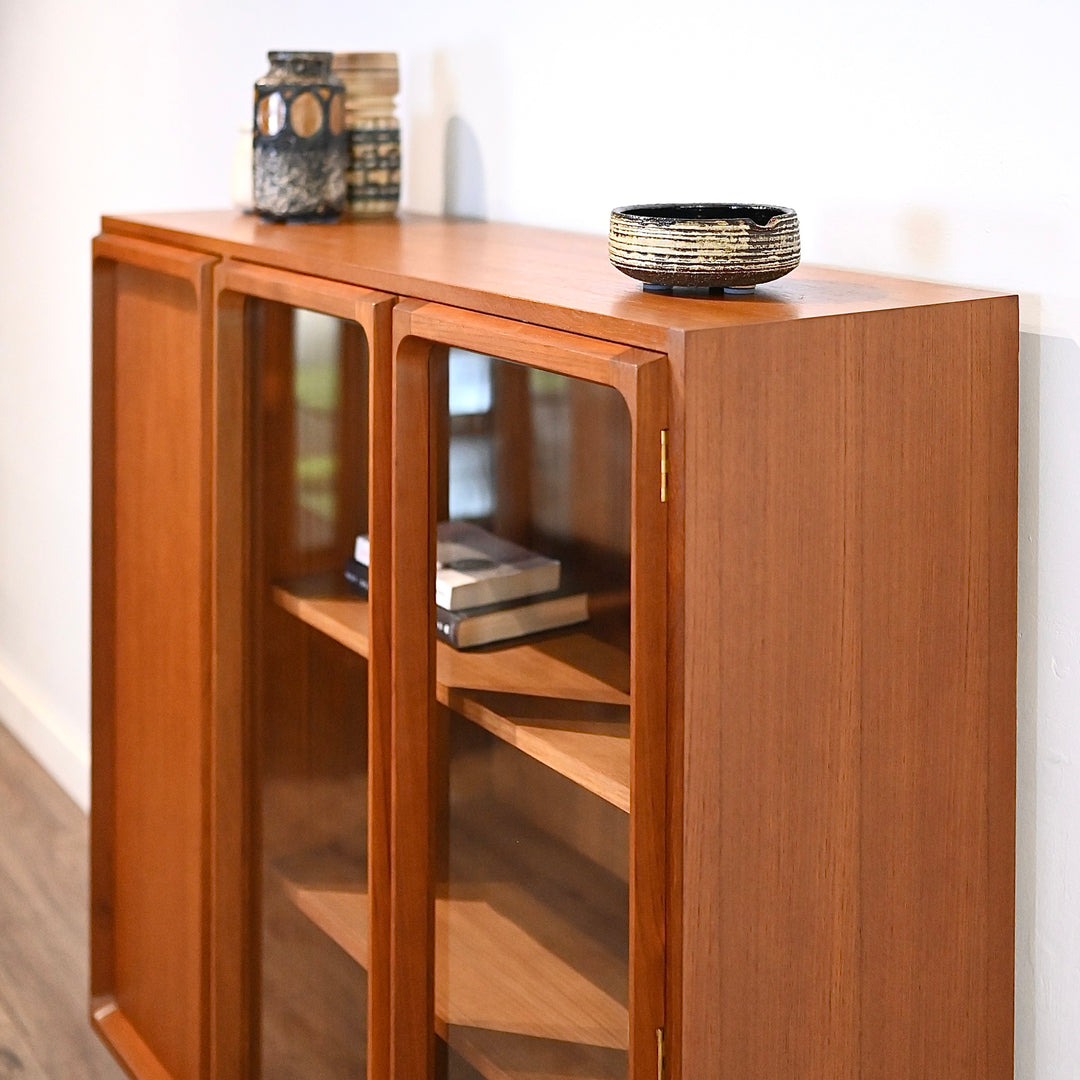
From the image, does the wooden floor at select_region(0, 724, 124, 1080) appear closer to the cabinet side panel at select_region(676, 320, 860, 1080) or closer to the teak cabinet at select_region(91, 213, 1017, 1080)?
the teak cabinet at select_region(91, 213, 1017, 1080)

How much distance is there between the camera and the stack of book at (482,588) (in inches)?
46.7

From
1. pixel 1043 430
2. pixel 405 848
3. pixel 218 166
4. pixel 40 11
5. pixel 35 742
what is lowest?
pixel 35 742

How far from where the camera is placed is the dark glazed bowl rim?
1011 mm

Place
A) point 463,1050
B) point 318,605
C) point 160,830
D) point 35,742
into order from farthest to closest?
1. point 35,742
2. point 160,830
3. point 318,605
4. point 463,1050

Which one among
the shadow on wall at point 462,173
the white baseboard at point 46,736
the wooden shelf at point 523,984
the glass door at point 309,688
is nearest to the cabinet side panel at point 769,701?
the wooden shelf at point 523,984

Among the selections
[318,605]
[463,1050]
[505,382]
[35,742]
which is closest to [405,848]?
[463,1050]

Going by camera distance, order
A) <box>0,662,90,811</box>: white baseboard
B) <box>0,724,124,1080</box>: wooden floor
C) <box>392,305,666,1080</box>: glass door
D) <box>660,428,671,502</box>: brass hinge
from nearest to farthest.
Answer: <box>660,428,671,502</box>: brass hinge < <box>392,305,666,1080</box>: glass door < <box>0,724,124,1080</box>: wooden floor < <box>0,662,90,811</box>: white baseboard

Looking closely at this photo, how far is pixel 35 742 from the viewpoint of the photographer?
3.15 metres

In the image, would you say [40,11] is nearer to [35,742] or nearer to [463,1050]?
[35,742]

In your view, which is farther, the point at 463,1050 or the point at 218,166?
the point at 218,166

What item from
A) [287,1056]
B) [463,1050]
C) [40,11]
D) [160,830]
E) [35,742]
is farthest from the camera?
[35,742]

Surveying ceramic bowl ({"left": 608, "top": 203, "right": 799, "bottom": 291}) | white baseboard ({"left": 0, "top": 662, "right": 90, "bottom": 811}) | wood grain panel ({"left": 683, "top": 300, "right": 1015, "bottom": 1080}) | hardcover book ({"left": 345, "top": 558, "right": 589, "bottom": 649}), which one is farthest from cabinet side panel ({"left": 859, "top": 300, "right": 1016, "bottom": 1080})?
white baseboard ({"left": 0, "top": 662, "right": 90, "bottom": 811})

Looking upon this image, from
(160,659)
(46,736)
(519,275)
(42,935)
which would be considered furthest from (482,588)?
(46,736)

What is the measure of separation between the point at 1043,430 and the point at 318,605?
28.4 inches
